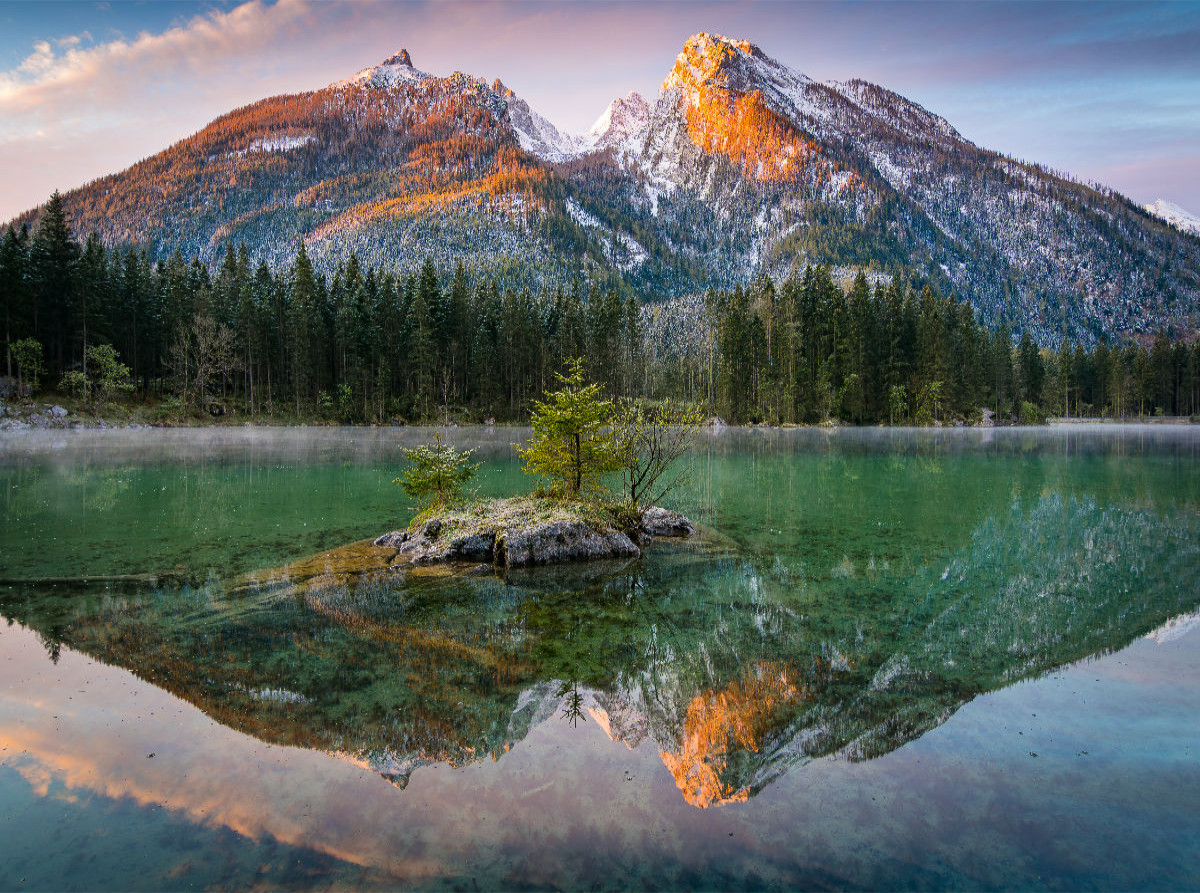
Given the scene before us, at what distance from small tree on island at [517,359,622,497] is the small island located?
27 millimetres

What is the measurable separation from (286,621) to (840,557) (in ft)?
37.0

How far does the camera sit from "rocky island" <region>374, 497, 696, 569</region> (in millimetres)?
13477

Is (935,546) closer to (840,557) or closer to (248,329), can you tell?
(840,557)

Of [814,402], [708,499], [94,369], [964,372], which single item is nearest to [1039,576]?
[708,499]

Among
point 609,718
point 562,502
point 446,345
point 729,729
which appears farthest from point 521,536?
point 446,345

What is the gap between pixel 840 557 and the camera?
14.0m

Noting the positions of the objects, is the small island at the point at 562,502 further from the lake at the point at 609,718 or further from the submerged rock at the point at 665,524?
the lake at the point at 609,718

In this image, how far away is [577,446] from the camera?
16.3m

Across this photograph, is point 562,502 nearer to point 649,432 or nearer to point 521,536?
point 521,536

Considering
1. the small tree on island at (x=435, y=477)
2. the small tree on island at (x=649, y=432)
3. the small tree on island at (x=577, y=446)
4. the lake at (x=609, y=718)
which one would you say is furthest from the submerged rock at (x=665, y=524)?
the small tree on island at (x=435, y=477)

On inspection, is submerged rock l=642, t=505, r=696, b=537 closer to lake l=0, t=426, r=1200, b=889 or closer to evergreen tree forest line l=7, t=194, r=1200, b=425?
lake l=0, t=426, r=1200, b=889

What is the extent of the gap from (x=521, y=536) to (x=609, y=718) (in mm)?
7128

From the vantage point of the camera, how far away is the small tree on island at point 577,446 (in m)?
16.0

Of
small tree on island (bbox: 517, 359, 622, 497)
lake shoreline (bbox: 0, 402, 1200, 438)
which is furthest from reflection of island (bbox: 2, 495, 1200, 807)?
lake shoreline (bbox: 0, 402, 1200, 438)
